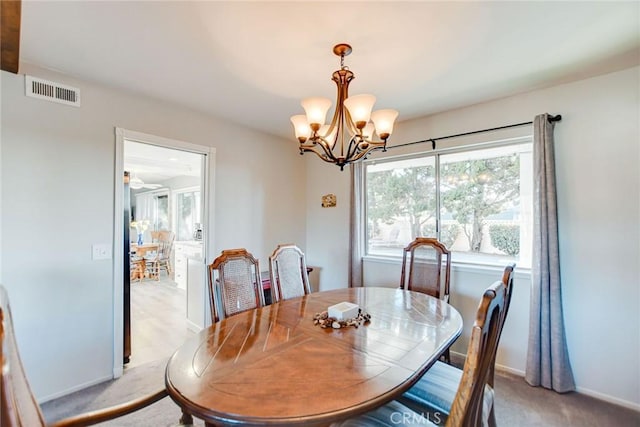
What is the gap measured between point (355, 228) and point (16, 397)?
317cm

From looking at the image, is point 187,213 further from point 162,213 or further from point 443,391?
point 443,391

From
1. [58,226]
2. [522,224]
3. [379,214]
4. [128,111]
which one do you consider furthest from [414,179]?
[58,226]

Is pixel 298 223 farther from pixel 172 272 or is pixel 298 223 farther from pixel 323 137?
pixel 172 272

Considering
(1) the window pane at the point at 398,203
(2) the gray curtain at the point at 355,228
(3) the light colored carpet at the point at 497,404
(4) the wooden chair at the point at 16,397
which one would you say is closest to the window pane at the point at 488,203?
(1) the window pane at the point at 398,203

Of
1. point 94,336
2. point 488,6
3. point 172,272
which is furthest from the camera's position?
point 172,272

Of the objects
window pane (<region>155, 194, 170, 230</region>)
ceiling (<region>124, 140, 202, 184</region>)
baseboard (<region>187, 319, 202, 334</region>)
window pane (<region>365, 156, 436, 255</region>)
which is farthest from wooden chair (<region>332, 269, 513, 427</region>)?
window pane (<region>155, 194, 170, 230</region>)

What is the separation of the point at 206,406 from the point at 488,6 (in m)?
2.24

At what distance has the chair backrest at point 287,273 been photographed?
7.56 ft

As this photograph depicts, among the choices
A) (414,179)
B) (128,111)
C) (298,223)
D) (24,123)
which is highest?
(128,111)

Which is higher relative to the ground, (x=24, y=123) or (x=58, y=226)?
(x=24, y=123)

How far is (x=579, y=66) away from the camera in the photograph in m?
2.17

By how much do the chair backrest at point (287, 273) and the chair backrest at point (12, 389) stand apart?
149 centimetres

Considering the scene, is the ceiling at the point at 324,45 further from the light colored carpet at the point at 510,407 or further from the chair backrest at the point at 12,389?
the light colored carpet at the point at 510,407

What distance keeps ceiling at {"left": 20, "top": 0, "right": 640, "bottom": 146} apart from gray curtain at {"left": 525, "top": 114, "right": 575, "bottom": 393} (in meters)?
0.60
